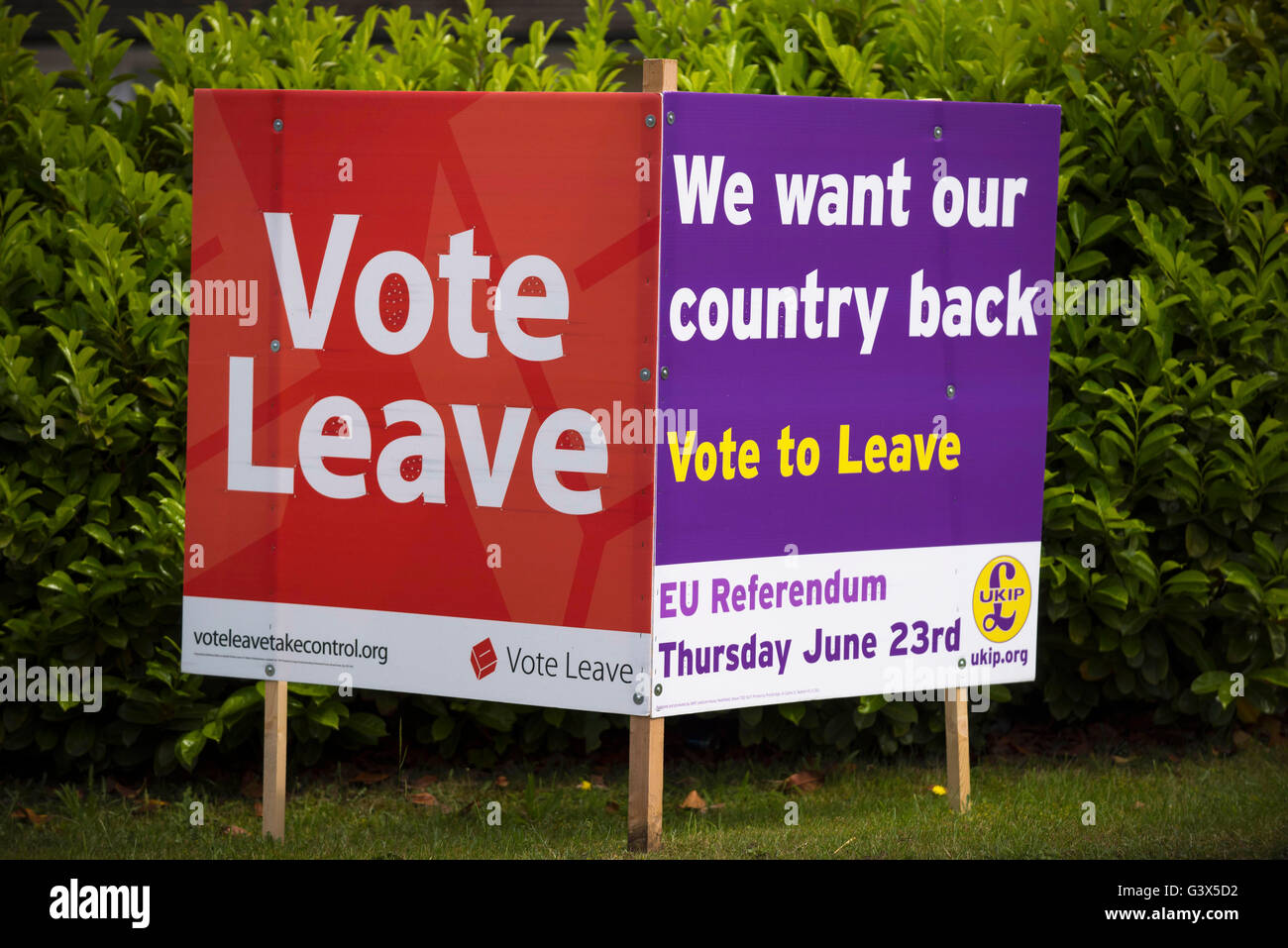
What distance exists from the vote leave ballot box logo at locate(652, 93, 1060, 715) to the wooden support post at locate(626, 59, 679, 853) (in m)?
0.10

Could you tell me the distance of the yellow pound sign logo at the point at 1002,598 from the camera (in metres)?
5.01

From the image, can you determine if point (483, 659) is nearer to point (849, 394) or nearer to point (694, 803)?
point (694, 803)

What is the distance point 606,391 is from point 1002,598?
1.68 meters

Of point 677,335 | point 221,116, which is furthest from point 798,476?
point 221,116

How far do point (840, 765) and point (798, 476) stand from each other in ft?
5.54

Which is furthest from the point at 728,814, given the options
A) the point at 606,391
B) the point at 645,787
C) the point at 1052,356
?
the point at 1052,356

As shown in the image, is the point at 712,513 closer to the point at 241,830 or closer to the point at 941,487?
the point at 941,487

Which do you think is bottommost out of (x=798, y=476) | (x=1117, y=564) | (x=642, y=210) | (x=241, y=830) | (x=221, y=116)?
(x=241, y=830)

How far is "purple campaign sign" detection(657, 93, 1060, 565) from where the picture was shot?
4.48 m

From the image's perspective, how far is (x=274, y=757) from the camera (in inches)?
193

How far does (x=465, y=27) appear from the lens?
6.15 meters

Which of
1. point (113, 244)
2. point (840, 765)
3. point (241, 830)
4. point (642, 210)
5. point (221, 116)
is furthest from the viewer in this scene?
point (840, 765)

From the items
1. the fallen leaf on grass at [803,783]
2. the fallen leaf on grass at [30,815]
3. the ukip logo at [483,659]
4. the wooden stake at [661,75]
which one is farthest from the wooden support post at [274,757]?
the wooden stake at [661,75]

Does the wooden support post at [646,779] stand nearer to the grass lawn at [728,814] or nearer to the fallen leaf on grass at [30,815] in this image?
the grass lawn at [728,814]
